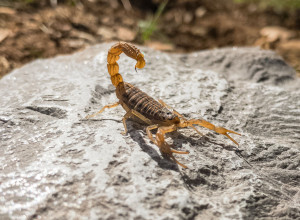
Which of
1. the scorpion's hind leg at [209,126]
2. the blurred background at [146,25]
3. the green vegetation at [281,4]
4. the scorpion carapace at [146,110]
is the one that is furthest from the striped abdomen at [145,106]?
the green vegetation at [281,4]

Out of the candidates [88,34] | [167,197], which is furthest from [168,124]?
[88,34]

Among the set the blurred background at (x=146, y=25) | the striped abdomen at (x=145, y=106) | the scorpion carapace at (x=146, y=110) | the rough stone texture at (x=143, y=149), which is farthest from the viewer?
the blurred background at (x=146, y=25)

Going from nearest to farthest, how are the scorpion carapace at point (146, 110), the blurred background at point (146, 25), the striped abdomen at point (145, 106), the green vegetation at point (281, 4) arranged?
the scorpion carapace at point (146, 110), the striped abdomen at point (145, 106), the blurred background at point (146, 25), the green vegetation at point (281, 4)

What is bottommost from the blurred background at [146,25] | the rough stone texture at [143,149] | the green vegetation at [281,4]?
the rough stone texture at [143,149]

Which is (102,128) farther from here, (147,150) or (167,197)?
(167,197)

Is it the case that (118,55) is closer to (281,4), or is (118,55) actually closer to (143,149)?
(143,149)

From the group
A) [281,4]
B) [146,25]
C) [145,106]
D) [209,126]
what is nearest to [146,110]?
[145,106]

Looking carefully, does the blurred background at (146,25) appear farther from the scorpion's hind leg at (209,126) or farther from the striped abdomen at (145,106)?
the scorpion's hind leg at (209,126)
